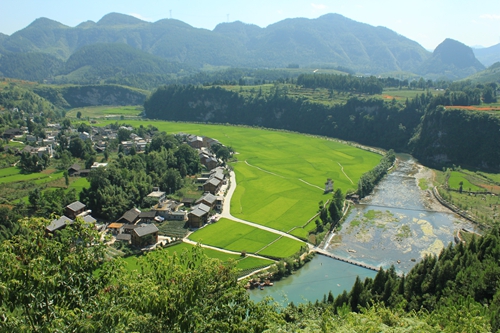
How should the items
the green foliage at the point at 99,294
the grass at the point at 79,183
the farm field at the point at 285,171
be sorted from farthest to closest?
the grass at the point at 79,183, the farm field at the point at 285,171, the green foliage at the point at 99,294

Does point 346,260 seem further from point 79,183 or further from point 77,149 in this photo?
point 77,149

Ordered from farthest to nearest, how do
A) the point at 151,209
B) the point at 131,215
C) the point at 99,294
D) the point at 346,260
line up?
the point at 151,209
the point at 131,215
the point at 346,260
the point at 99,294

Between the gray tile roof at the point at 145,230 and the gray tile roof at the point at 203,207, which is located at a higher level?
the gray tile roof at the point at 203,207

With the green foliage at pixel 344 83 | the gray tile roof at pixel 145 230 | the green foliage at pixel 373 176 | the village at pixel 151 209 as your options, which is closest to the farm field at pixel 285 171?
the green foliage at pixel 373 176

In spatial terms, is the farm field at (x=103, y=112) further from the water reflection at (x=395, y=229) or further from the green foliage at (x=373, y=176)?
the water reflection at (x=395, y=229)

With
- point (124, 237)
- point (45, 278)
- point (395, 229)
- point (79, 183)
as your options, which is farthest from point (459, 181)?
point (45, 278)

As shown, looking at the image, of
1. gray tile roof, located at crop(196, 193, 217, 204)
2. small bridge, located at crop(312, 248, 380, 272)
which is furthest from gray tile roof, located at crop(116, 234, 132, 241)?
small bridge, located at crop(312, 248, 380, 272)

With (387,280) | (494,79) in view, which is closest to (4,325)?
(387,280)

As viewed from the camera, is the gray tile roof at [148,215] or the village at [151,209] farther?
the gray tile roof at [148,215]
